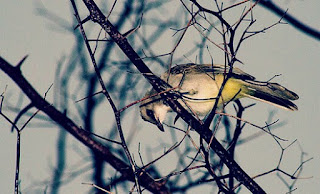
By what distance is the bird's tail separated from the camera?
5.16 m

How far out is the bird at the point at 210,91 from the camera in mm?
5199

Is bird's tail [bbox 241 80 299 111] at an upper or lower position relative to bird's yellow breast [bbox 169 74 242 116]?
lower

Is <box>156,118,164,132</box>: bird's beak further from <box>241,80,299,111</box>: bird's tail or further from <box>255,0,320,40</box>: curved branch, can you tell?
<box>255,0,320,40</box>: curved branch

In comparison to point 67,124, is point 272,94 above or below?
above

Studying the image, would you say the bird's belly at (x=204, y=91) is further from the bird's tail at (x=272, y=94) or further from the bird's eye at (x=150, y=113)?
the bird's eye at (x=150, y=113)

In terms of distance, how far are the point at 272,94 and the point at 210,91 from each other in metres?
0.97

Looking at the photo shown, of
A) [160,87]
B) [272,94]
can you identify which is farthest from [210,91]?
[160,87]

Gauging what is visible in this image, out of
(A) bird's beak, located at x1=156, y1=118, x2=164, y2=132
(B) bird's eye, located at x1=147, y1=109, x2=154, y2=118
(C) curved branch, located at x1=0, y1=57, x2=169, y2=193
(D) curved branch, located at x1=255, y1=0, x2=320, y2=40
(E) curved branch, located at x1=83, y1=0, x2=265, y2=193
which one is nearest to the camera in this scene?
(E) curved branch, located at x1=83, y1=0, x2=265, y2=193

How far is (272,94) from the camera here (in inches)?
209

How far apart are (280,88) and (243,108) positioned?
59 cm

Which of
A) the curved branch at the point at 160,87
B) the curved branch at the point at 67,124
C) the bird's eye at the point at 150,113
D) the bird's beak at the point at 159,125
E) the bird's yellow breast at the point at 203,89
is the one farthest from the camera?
the bird's eye at the point at 150,113

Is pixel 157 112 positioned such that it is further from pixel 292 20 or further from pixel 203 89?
pixel 292 20

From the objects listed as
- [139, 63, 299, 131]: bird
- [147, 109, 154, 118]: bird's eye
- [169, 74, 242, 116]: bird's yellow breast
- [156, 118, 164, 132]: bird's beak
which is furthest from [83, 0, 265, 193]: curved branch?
[147, 109, 154, 118]: bird's eye

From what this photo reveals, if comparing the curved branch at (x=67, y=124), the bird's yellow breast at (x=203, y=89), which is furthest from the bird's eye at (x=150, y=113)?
the curved branch at (x=67, y=124)
